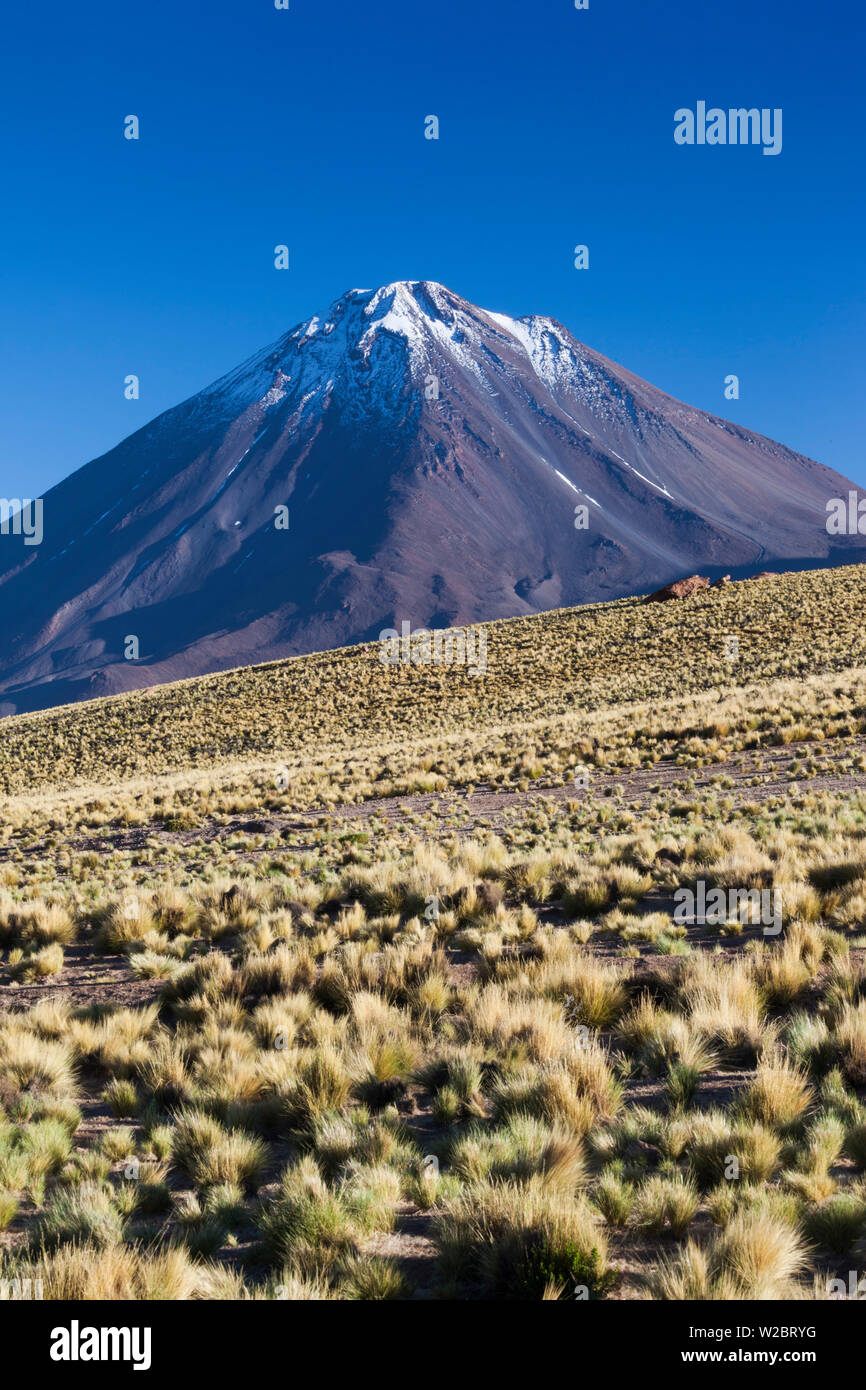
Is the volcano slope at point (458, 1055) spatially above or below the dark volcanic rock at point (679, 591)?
below

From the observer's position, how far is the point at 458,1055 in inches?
218

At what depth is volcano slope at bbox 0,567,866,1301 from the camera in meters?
3.58

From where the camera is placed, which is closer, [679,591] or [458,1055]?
[458,1055]

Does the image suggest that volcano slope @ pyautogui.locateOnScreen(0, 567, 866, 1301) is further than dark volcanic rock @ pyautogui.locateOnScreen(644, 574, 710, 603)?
No

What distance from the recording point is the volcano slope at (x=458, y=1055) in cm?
358

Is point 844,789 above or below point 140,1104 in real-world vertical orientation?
above

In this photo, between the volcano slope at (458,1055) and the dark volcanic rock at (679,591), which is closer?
the volcano slope at (458,1055)

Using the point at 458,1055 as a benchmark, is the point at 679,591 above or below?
above

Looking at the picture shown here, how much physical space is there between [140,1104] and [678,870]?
6434 mm

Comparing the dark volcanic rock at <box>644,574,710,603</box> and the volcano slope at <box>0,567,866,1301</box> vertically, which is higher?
the dark volcanic rock at <box>644,574,710,603</box>
